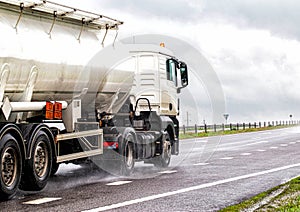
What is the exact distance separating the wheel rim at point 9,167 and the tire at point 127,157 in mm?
4265

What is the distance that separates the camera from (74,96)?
43.7ft

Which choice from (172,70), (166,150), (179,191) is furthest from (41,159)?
(172,70)

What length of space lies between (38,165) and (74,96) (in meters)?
2.57

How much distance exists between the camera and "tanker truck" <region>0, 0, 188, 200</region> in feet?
34.7

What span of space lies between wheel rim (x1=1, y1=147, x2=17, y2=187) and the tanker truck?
0.02m

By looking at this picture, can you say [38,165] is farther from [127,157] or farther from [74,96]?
[127,157]

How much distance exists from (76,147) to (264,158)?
8.32m

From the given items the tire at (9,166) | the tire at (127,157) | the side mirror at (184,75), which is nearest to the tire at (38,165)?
the tire at (9,166)

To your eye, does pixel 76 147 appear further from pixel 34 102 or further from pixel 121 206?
pixel 121 206

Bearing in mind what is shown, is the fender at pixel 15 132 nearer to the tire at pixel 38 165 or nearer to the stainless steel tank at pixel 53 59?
the tire at pixel 38 165

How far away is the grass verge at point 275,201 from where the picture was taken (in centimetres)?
874

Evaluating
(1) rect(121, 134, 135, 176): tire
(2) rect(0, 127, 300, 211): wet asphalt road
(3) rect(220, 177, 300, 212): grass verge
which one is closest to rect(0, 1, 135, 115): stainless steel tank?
(1) rect(121, 134, 135, 176): tire

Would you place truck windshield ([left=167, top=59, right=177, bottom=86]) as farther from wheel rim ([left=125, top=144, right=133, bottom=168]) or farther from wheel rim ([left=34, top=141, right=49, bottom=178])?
wheel rim ([left=34, top=141, right=49, bottom=178])

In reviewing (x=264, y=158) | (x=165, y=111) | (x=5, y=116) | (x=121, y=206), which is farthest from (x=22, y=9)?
(x=264, y=158)
